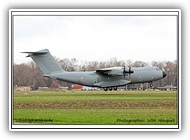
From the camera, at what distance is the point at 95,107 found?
461 inches

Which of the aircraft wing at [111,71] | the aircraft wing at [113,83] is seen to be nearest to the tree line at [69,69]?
the aircraft wing at [111,71]

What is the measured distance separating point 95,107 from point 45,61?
4.43 ft

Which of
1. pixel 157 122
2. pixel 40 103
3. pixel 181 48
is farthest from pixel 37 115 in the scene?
pixel 181 48

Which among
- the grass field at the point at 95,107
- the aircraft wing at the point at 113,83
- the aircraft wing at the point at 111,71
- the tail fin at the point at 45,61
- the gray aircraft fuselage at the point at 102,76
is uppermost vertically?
the tail fin at the point at 45,61

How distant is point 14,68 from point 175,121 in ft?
10.2

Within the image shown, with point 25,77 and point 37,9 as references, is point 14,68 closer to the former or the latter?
point 25,77

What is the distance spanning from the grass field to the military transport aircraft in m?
0.36

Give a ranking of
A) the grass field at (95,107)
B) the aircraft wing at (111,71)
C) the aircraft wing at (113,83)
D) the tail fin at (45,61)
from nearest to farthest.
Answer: the grass field at (95,107) → the tail fin at (45,61) → the aircraft wing at (111,71) → the aircraft wing at (113,83)

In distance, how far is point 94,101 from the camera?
39.6ft

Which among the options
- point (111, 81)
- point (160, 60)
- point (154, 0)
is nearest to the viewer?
point (154, 0)

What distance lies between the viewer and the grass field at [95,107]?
1079 cm

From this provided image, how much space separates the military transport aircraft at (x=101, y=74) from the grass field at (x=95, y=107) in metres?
0.36

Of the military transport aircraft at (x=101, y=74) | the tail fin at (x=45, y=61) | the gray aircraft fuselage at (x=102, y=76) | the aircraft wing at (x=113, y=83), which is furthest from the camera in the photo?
the aircraft wing at (x=113, y=83)

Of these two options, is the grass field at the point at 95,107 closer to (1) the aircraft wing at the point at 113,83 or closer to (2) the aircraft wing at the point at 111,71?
(2) the aircraft wing at the point at 111,71
